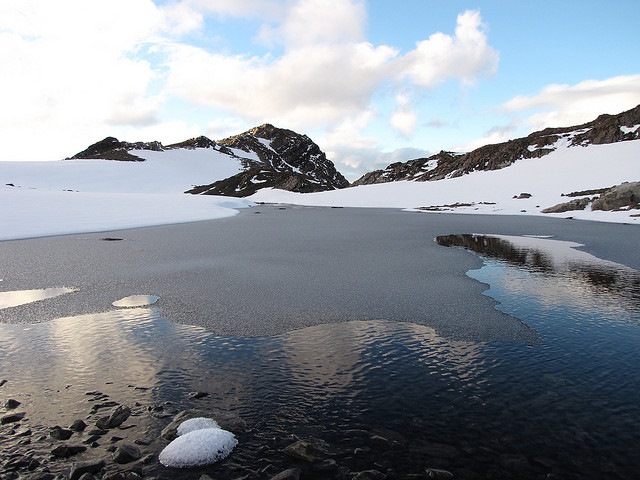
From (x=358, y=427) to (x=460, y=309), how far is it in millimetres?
5340

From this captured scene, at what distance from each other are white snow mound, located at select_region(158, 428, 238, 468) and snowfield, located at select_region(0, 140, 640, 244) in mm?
25279

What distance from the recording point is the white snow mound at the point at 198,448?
13.6ft

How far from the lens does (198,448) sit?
4.25m

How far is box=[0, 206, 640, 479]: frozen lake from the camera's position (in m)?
4.37

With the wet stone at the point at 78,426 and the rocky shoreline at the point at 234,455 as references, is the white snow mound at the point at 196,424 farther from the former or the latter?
the wet stone at the point at 78,426

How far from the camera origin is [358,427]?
475 centimetres

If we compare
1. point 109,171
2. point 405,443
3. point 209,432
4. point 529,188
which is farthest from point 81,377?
point 109,171

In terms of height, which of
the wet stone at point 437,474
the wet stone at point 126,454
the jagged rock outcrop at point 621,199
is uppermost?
the jagged rock outcrop at point 621,199

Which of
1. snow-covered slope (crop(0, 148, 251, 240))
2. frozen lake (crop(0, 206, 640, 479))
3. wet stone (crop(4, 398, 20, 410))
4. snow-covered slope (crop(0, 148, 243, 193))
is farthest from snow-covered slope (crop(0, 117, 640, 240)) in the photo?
wet stone (crop(4, 398, 20, 410))

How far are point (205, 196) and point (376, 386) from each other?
84.9m

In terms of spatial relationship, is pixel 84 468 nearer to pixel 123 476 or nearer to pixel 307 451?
pixel 123 476

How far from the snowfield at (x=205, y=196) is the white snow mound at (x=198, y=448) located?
25.3 meters

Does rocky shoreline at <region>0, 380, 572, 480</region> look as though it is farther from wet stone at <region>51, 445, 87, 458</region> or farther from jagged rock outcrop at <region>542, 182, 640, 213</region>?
jagged rock outcrop at <region>542, 182, 640, 213</region>

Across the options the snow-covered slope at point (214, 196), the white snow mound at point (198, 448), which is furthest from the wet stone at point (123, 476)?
the snow-covered slope at point (214, 196)
